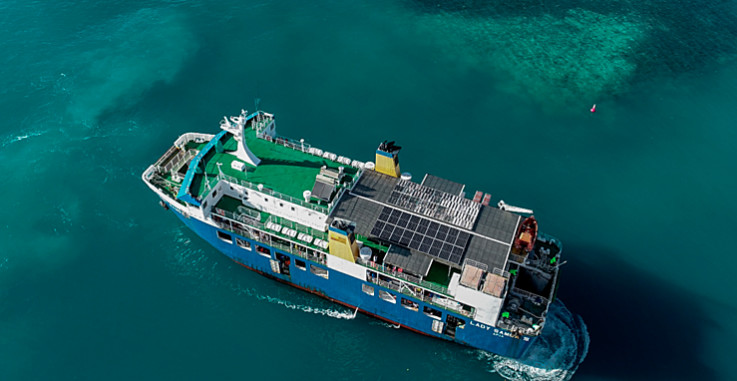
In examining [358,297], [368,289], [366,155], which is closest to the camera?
[368,289]

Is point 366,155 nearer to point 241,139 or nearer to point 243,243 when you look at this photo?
point 241,139

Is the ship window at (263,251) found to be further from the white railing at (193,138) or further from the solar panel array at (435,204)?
the white railing at (193,138)

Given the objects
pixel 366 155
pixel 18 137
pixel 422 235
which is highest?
pixel 422 235

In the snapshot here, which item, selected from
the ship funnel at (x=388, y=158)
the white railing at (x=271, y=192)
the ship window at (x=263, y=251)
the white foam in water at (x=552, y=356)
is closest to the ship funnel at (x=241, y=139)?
the white railing at (x=271, y=192)

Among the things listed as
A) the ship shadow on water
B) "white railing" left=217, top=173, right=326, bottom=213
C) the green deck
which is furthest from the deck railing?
the ship shadow on water

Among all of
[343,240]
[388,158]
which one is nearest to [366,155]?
[388,158]

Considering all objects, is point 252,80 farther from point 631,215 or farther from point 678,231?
point 678,231

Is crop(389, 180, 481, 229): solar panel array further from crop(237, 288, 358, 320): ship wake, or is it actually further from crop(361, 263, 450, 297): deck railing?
crop(237, 288, 358, 320): ship wake
